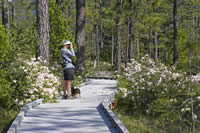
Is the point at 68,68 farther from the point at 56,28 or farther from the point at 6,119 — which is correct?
the point at 56,28

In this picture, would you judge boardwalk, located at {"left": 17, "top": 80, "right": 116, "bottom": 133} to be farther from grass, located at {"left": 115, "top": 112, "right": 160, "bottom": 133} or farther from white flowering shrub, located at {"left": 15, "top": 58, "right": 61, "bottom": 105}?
white flowering shrub, located at {"left": 15, "top": 58, "right": 61, "bottom": 105}

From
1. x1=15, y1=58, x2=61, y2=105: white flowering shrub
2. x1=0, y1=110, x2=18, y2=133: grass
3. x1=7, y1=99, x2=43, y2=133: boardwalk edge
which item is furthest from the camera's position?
x1=15, y1=58, x2=61, y2=105: white flowering shrub

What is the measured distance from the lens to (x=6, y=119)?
8961 millimetres

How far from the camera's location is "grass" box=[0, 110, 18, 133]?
7923 mm

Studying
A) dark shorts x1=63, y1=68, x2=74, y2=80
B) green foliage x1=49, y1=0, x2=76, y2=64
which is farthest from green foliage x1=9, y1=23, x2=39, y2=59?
green foliage x1=49, y1=0, x2=76, y2=64

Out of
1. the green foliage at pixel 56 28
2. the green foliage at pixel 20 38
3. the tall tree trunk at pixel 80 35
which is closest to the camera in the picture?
the green foliage at pixel 20 38

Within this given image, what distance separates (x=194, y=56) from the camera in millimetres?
6398

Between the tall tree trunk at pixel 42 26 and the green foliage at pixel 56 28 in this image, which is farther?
the green foliage at pixel 56 28

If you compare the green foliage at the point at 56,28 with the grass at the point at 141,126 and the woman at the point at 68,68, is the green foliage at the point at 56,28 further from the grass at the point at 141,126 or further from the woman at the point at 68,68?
the grass at the point at 141,126

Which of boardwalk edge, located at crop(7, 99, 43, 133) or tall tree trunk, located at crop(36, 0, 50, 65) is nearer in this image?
boardwalk edge, located at crop(7, 99, 43, 133)

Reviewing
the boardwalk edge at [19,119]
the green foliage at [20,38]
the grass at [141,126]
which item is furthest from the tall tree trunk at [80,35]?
the grass at [141,126]

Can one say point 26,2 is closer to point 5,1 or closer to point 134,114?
point 5,1

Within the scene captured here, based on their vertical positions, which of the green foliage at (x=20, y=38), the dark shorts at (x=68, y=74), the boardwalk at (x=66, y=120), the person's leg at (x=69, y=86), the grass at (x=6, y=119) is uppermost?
the green foliage at (x=20, y=38)

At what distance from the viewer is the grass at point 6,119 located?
26.0 feet
